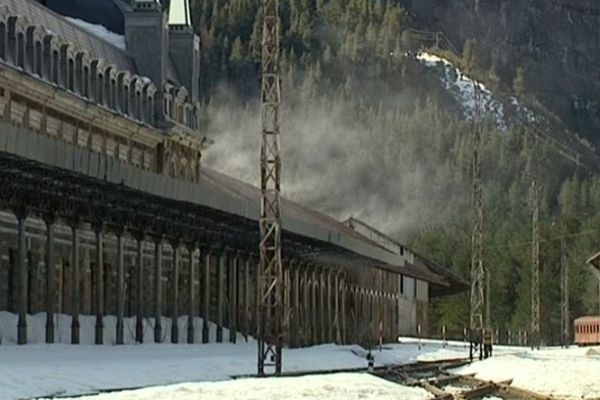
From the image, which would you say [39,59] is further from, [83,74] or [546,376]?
[546,376]

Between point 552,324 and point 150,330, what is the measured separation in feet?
331

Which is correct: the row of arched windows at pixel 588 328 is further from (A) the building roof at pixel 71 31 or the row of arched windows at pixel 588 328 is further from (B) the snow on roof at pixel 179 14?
(A) the building roof at pixel 71 31

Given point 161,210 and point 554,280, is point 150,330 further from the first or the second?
point 554,280

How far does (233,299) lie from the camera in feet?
227

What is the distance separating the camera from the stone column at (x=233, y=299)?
224 feet

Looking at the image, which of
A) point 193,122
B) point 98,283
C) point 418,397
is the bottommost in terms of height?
point 418,397

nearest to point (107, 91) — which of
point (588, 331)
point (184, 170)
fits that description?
point (184, 170)

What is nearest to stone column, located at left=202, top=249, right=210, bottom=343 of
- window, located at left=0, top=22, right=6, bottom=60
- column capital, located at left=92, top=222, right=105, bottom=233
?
window, located at left=0, top=22, right=6, bottom=60

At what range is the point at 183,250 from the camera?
71.4 m

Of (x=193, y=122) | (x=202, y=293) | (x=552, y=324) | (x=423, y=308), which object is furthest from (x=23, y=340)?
(x=552, y=324)

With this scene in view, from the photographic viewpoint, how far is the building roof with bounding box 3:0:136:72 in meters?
64.1

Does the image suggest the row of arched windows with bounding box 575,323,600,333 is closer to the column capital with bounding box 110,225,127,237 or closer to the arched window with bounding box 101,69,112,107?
the arched window with bounding box 101,69,112,107

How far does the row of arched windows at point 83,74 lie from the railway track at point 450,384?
17909mm

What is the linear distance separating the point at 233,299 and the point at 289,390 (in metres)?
34.7
